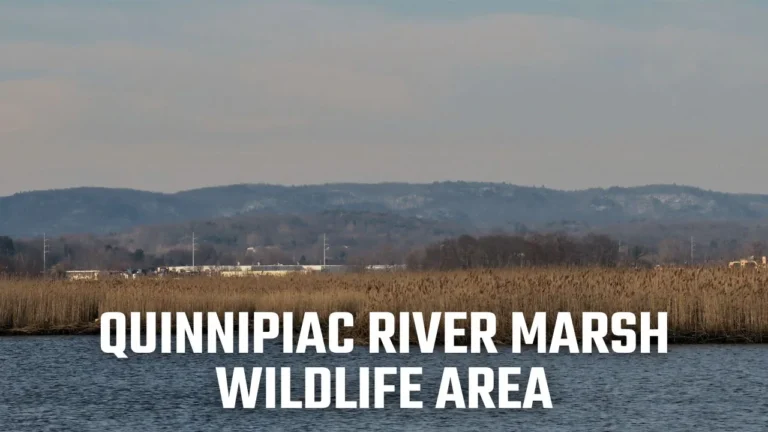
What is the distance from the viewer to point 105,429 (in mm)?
22969

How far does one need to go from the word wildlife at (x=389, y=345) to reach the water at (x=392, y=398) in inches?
15.7

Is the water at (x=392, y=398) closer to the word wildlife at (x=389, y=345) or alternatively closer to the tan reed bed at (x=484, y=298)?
the word wildlife at (x=389, y=345)

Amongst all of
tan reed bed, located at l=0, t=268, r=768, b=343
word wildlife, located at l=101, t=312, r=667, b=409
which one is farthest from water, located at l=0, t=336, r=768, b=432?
tan reed bed, located at l=0, t=268, r=768, b=343

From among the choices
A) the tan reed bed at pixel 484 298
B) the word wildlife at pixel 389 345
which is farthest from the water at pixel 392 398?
the tan reed bed at pixel 484 298

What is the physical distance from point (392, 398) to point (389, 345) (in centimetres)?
894

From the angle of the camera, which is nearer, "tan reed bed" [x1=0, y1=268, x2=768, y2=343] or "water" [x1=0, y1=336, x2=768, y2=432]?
"water" [x1=0, y1=336, x2=768, y2=432]

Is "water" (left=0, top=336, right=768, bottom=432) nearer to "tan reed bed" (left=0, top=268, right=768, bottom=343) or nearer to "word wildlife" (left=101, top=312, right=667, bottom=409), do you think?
"word wildlife" (left=101, top=312, right=667, bottom=409)

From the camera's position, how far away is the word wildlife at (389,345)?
26573 millimetres

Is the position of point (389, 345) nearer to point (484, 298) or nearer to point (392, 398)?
point (484, 298)

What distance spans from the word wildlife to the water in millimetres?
400

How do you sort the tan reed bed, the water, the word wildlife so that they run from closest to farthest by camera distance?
the water → the word wildlife → the tan reed bed

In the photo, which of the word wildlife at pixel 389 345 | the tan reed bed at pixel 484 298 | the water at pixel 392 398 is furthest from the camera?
the tan reed bed at pixel 484 298

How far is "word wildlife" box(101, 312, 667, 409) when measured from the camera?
26573 millimetres

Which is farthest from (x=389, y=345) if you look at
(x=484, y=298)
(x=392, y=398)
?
(x=392, y=398)
